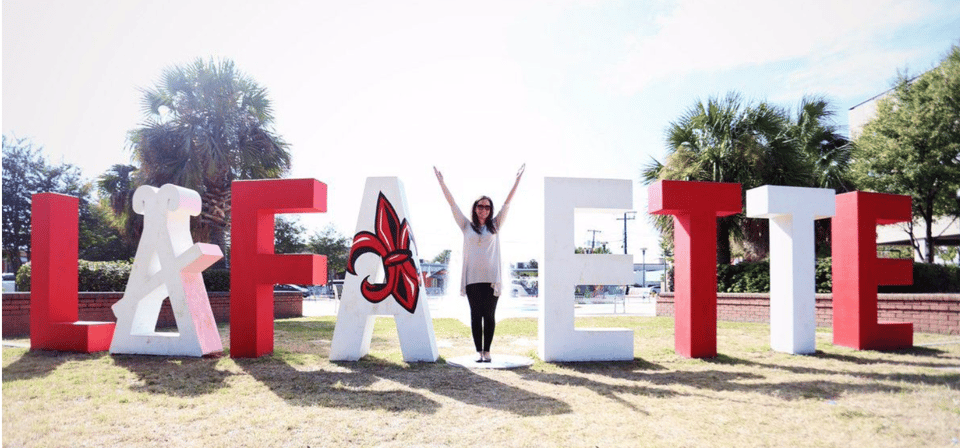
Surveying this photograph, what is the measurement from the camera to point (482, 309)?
6574 mm

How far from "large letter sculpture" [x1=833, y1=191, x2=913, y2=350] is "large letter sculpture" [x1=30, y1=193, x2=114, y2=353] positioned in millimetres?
10119

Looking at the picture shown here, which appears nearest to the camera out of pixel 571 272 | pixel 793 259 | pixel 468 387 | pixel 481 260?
pixel 468 387

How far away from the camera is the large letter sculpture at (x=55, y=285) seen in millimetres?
7641

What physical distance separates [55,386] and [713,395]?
5869mm

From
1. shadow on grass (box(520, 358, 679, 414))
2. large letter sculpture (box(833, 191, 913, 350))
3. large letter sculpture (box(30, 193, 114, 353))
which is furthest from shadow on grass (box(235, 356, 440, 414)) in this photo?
large letter sculpture (box(833, 191, 913, 350))

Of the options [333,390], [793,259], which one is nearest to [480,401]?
[333,390]

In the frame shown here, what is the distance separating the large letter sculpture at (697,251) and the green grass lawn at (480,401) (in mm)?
387

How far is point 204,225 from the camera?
16.9 m

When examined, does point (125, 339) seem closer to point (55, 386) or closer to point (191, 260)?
point (191, 260)

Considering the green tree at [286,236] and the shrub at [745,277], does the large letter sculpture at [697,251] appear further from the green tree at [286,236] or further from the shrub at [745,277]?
the green tree at [286,236]

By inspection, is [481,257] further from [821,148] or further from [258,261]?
[821,148]

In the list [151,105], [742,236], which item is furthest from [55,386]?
[742,236]

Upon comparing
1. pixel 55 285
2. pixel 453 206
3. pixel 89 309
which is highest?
pixel 453 206

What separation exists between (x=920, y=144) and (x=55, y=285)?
70.4 ft
